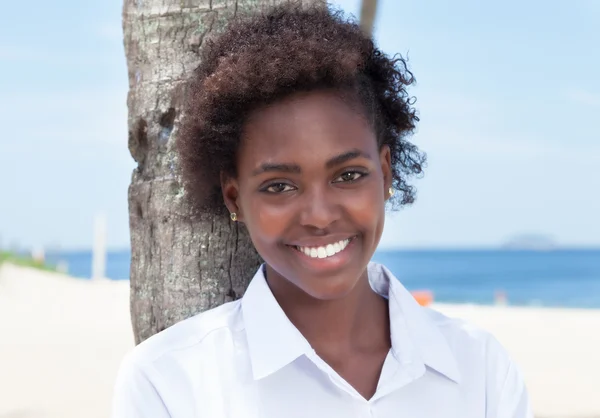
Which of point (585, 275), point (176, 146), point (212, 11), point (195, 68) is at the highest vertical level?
point (212, 11)

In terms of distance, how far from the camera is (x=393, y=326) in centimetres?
240

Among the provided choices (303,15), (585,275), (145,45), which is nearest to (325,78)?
(303,15)

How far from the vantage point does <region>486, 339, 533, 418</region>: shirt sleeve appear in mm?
2359

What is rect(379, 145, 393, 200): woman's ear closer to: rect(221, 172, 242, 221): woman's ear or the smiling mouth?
the smiling mouth

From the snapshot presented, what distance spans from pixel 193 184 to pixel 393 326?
79 cm

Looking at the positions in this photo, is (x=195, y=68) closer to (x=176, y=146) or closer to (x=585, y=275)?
(x=176, y=146)

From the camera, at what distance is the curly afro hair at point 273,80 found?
2.20 m

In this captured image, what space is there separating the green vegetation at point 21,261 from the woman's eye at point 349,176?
16.5 meters

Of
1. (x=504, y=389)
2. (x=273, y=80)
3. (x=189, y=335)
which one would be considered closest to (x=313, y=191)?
(x=273, y=80)

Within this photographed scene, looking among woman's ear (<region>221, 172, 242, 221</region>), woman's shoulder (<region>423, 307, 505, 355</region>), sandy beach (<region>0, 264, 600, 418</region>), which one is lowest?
sandy beach (<region>0, 264, 600, 418</region>)

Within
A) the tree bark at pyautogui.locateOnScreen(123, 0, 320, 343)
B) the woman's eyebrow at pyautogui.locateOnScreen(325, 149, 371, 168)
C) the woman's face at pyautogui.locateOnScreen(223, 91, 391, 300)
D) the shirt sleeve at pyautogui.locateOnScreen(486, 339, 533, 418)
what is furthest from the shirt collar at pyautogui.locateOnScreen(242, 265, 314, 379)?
the shirt sleeve at pyautogui.locateOnScreen(486, 339, 533, 418)

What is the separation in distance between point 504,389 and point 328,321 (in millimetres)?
585

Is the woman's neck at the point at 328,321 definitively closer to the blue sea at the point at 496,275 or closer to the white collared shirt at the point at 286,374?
the white collared shirt at the point at 286,374

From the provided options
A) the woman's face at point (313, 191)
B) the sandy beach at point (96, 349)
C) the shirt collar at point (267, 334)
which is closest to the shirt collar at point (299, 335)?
the shirt collar at point (267, 334)
